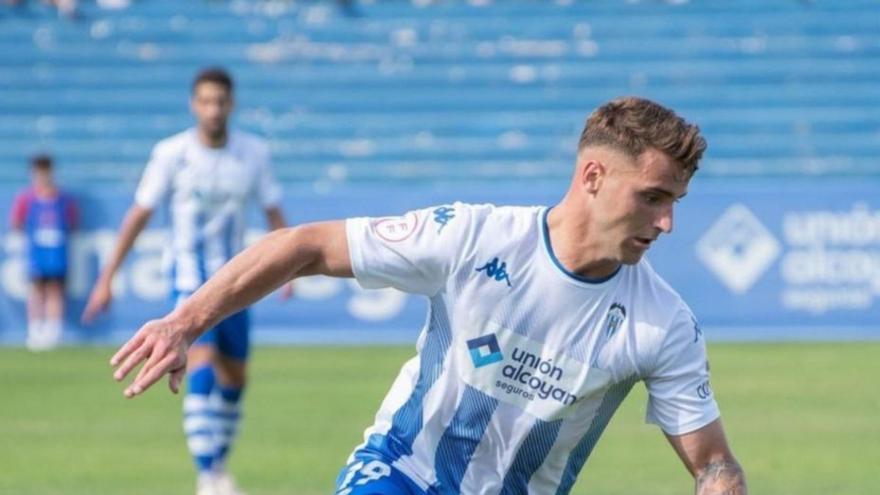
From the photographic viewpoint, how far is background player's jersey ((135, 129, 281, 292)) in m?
11.4

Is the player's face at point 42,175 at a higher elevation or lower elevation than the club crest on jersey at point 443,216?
lower

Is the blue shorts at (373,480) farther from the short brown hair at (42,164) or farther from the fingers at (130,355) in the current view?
the short brown hair at (42,164)

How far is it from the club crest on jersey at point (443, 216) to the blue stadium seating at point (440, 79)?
65.5ft

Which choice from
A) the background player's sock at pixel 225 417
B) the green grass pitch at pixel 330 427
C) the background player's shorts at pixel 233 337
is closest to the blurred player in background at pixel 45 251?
the green grass pitch at pixel 330 427

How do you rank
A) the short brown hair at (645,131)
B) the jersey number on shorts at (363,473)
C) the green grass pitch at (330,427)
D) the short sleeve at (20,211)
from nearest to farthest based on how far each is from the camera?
the short brown hair at (645,131) → the jersey number on shorts at (363,473) → the green grass pitch at (330,427) → the short sleeve at (20,211)

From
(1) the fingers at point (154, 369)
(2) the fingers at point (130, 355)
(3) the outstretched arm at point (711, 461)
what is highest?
(2) the fingers at point (130, 355)

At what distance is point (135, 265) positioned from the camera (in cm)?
2200

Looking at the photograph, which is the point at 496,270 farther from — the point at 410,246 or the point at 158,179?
the point at 158,179

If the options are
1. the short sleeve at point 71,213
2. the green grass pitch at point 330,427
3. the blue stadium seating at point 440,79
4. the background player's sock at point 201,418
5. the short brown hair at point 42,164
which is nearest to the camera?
the background player's sock at point 201,418

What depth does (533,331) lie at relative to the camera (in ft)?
19.4

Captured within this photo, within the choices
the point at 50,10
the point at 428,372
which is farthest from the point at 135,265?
the point at 428,372

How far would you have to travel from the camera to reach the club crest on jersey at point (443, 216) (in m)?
5.86

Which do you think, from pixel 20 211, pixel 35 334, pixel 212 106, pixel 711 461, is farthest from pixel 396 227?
pixel 20 211

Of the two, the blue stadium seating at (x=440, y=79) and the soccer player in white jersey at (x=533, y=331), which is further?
the blue stadium seating at (x=440, y=79)
